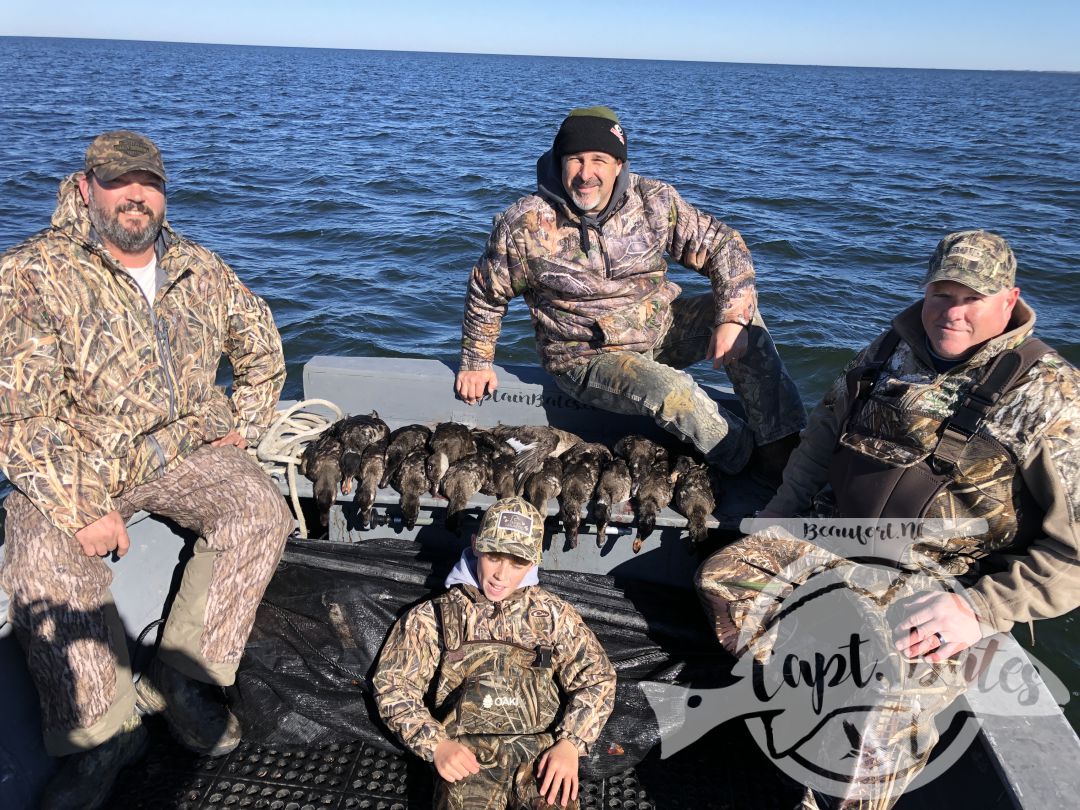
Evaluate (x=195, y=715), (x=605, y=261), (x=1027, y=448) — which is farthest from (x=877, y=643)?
(x=195, y=715)

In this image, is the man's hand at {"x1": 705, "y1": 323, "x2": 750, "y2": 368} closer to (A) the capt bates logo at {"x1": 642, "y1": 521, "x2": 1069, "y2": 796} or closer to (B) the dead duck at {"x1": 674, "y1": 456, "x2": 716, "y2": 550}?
(B) the dead duck at {"x1": 674, "y1": 456, "x2": 716, "y2": 550}

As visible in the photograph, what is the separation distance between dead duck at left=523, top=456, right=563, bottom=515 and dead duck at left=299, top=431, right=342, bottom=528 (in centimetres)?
112

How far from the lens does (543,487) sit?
496 centimetres

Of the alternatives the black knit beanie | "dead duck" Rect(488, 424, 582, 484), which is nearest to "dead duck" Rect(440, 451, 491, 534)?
"dead duck" Rect(488, 424, 582, 484)

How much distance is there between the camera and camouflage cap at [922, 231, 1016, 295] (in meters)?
3.44

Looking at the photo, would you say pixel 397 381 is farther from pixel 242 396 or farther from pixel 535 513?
pixel 535 513

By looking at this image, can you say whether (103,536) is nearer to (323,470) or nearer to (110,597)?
(110,597)

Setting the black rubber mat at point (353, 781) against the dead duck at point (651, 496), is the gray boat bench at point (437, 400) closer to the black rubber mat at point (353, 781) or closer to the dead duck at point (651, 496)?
the dead duck at point (651, 496)

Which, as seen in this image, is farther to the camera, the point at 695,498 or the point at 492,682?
the point at 695,498

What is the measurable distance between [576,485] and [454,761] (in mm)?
1752

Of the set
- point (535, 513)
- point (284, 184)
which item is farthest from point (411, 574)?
point (284, 184)

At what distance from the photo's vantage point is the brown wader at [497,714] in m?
3.62

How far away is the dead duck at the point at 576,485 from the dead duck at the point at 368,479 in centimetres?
107

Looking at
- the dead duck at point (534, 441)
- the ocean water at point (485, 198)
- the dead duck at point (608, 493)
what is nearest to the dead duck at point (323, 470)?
the dead duck at point (534, 441)
